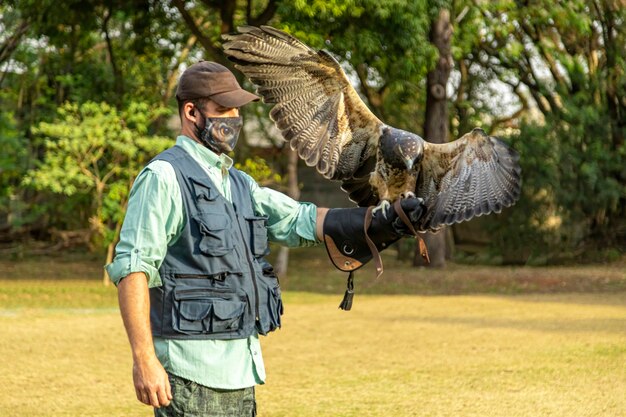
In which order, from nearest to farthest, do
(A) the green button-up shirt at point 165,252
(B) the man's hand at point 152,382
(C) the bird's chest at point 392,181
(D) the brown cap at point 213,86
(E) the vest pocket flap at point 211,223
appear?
1. (B) the man's hand at point 152,382
2. (A) the green button-up shirt at point 165,252
3. (E) the vest pocket flap at point 211,223
4. (D) the brown cap at point 213,86
5. (C) the bird's chest at point 392,181

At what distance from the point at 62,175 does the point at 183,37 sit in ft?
23.6

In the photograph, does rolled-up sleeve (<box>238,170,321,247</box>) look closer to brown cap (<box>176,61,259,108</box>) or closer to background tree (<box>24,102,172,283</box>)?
brown cap (<box>176,61,259,108</box>)

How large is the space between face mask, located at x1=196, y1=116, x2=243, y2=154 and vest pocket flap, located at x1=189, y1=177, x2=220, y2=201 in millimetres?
176

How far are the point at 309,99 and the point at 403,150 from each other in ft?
2.07

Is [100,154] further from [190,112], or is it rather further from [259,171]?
[190,112]

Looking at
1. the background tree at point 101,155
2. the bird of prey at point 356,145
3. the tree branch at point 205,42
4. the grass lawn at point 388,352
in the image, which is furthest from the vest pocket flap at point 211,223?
the tree branch at point 205,42

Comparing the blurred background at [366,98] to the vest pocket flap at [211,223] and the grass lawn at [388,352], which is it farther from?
the vest pocket flap at [211,223]

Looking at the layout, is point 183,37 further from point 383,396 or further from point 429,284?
point 383,396

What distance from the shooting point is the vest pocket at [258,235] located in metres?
3.78

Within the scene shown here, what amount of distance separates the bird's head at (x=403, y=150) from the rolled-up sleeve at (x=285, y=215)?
0.78m

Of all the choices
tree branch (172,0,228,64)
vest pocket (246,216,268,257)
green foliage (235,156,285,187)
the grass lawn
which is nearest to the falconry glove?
vest pocket (246,216,268,257)

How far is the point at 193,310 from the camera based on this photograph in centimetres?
352

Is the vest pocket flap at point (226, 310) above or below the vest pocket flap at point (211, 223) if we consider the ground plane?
below

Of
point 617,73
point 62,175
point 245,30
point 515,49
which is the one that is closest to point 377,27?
point 515,49
